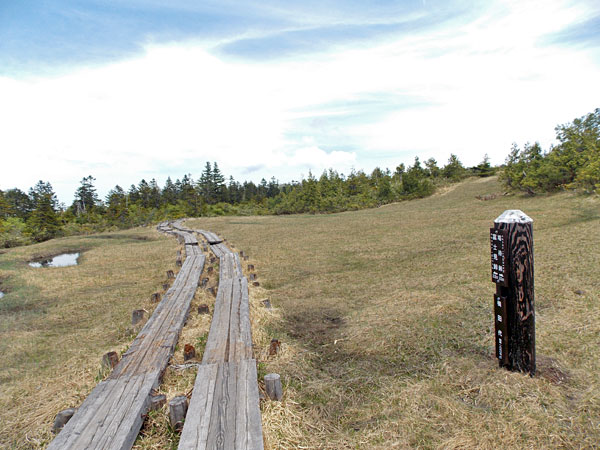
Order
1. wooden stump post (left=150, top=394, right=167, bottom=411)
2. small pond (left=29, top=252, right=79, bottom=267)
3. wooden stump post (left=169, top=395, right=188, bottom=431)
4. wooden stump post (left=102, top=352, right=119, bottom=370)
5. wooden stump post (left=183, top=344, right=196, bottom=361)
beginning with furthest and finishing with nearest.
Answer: small pond (left=29, top=252, right=79, bottom=267), wooden stump post (left=183, top=344, right=196, bottom=361), wooden stump post (left=102, top=352, right=119, bottom=370), wooden stump post (left=150, top=394, right=167, bottom=411), wooden stump post (left=169, top=395, right=188, bottom=431)

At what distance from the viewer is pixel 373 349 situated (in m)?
4.83

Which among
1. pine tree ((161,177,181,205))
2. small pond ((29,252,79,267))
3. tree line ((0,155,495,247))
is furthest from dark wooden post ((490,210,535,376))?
pine tree ((161,177,181,205))

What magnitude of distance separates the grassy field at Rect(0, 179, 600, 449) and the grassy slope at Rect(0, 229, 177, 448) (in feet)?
0.09

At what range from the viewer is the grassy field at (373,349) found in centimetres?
309

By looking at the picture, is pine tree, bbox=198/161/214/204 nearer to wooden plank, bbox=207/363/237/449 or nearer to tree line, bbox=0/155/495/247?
tree line, bbox=0/155/495/247

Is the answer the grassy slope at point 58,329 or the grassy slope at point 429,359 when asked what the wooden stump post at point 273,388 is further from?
the grassy slope at point 58,329

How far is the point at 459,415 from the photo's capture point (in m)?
3.17

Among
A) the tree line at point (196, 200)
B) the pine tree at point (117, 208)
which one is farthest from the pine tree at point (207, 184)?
the pine tree at point (117, 208)

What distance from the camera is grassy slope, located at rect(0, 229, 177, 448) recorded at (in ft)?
12.1

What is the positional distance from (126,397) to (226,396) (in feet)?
3.37

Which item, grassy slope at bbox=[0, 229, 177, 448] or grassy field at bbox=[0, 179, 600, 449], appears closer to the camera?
grassy field at bbox=[0, 179, 600, 449]

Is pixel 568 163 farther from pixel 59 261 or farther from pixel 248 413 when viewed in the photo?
pixel 59 261

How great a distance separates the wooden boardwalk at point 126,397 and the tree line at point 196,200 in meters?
30.2

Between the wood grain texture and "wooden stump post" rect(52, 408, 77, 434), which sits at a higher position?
the wood grain texture
